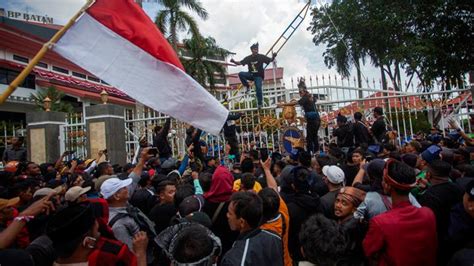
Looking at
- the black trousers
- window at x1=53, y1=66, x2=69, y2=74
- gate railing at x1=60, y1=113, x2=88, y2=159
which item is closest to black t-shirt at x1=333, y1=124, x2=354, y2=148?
the black trousers

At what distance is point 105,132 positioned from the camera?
10.7 meters

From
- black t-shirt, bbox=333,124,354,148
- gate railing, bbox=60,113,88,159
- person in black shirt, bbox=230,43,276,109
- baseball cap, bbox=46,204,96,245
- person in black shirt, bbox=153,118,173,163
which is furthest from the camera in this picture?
gate railing, bbox=60,113,88,159

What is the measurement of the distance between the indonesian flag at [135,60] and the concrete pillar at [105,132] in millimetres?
7240

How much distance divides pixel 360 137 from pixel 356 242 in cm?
540

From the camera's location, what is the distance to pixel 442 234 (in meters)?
2.96

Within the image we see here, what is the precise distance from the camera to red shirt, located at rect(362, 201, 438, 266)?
2.40 meters

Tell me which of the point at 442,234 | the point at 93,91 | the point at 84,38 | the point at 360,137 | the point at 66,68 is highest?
the point at 66,68

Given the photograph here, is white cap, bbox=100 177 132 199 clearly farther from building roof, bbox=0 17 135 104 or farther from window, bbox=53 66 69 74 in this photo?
window, bbox=53 66 69 74

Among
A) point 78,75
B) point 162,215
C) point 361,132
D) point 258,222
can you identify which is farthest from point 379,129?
point 78,75

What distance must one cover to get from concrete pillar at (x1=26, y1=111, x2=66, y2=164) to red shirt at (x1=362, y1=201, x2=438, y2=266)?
11.0m

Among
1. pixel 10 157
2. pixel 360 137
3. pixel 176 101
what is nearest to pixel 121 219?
pixel 176 101

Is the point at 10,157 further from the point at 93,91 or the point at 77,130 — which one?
the point at 93,91

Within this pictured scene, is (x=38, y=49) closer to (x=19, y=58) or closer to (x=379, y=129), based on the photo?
(x=19, y=58)

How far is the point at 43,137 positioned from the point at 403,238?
11.3m
